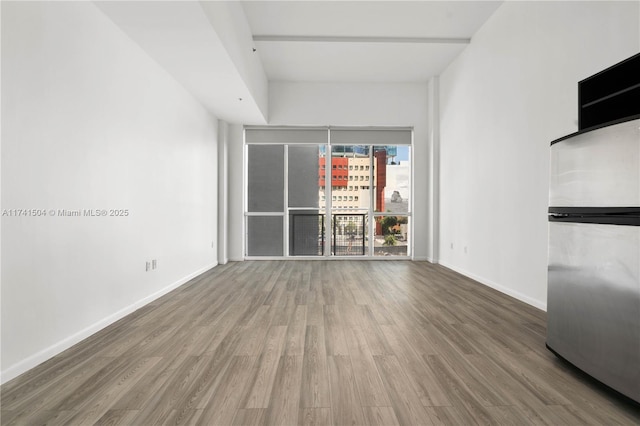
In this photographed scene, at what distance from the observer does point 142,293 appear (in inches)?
134

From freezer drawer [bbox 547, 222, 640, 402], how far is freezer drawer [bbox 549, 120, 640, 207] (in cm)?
15

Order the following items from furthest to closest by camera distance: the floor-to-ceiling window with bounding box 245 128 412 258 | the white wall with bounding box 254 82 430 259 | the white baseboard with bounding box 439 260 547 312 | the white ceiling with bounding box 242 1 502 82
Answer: the floor-to-ceiling window with bounding box 245 128 412 258
the white wall with bounding box 254 82 430 259
the white ceiling with bounding box 242 1 502 82
the white baseboard with bounding box 439 260 547 312

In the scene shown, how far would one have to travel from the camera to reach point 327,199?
21.2 ft

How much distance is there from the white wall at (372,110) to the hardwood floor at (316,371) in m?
3.15

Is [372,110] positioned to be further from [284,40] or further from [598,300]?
[598,300]

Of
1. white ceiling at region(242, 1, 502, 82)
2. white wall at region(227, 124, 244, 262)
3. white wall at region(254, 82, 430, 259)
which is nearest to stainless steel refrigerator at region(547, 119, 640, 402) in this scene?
white ceiling at region(242, 1, 502, 82)

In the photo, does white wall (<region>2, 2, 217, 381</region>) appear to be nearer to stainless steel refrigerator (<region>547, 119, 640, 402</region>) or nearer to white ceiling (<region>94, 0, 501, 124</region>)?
white ceiling (<region>94, 0, 501, 124</region>)

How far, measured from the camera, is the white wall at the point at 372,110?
6.27m

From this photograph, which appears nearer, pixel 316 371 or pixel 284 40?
pixel 316 371

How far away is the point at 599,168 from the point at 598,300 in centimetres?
69

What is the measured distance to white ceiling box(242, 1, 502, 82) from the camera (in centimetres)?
405

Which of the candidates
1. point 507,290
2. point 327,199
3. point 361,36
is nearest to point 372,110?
point 361,36

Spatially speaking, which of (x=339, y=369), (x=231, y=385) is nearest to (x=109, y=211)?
(x=231, y=385)

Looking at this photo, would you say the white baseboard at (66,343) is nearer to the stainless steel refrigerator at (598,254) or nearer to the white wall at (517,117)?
the stainless steel refrigerator at (598,254)
